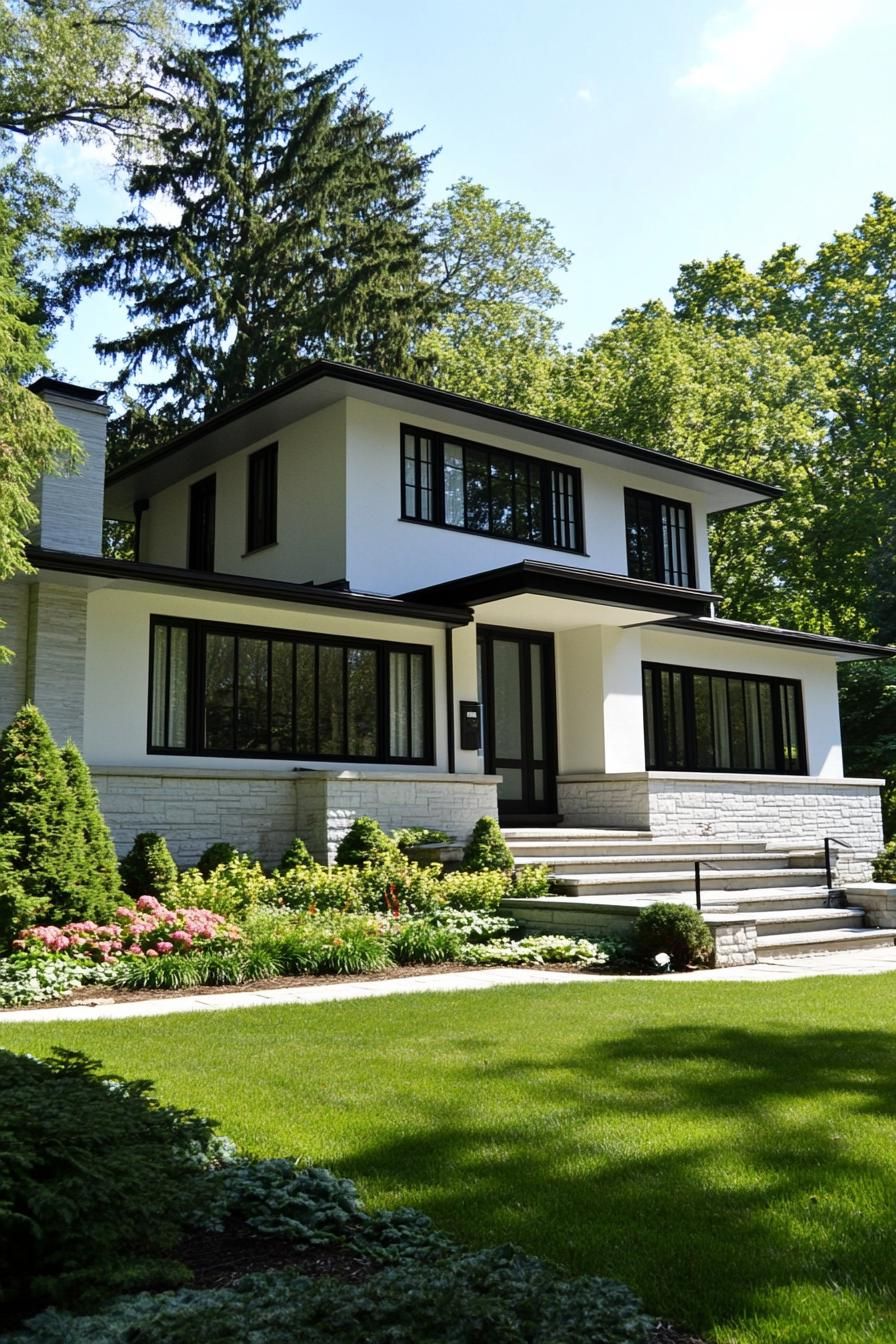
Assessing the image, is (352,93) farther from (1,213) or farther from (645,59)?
(1,213)

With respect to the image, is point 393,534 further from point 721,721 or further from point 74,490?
point 721,721

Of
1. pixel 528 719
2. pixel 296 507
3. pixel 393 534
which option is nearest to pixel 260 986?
pixel 393 534

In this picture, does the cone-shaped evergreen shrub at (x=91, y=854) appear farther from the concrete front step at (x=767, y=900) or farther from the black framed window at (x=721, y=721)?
the black framed window at (x=721, y=721)

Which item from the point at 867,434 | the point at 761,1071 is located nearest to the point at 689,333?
the point at 867,434

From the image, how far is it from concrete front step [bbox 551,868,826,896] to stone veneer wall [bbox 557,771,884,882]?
1657 millimetres

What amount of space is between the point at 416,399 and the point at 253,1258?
12997mm

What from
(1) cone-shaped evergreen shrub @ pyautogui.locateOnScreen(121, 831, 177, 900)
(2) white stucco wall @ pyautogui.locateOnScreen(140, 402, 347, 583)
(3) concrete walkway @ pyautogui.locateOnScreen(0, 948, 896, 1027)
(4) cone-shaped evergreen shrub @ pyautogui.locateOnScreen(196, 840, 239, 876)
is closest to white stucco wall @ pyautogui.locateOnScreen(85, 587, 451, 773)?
(4) cone-shaped evergreen shrub @ pyautogui.locateOnScreen(196, 840, 239, 876)

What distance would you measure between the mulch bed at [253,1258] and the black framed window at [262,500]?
13.3 metres

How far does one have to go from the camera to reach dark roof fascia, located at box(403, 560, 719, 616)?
13508 millimetres

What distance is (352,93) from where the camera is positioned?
88.4 ft

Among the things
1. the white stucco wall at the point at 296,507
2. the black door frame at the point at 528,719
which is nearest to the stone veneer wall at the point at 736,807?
the black door frame at the point at 528,719

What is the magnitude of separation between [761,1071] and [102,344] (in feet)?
76.0

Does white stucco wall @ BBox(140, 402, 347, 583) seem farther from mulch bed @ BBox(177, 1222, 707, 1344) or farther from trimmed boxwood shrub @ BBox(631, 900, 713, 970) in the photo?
mulch bed @ BBox(177, 1222, 707, 1344)

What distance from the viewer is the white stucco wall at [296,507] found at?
49.3 ft
